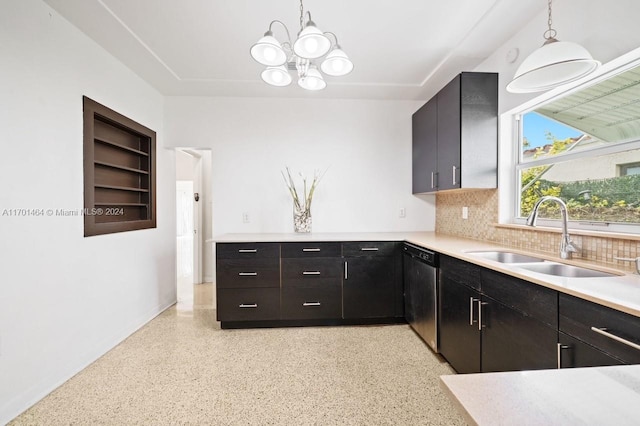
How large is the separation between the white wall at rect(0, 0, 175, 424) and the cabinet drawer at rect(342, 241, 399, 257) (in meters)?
2.10

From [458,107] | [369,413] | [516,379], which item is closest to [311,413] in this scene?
[369,413]

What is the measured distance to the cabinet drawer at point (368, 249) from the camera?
291 cm

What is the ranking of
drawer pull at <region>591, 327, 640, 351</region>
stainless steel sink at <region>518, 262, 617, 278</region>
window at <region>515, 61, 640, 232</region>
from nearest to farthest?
drawer pull at <region>591, 327, 640, 351</region> → stainless steel sink at <region>518, 262, 617, 278</region> → window at <region>515, 61, 640, 232</region>

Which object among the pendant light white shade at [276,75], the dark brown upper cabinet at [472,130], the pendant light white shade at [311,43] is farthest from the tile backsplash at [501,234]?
the pendant light white shade at [276,75]

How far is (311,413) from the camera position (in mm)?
1702

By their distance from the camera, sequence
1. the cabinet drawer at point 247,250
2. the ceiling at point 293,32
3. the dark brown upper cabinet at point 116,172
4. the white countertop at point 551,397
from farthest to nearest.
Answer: the cabinet drawer at point 247,250, the dark brown upper cabinet at point 116,172, the ceiling at point 293,32, the white countertop at point 551,397

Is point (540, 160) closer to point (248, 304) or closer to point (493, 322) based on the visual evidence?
point (493, 322)

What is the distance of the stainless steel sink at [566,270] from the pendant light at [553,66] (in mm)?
1001

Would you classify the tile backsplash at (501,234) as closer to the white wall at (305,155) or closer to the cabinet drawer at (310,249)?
the white wall at (305,155)

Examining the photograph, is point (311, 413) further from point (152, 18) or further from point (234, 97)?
point (234, 97)

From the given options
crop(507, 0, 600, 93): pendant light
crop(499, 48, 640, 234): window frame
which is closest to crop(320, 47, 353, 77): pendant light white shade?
crop(507, 0, 600, 93): pendant light

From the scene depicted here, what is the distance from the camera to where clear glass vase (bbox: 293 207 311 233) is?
130 inches

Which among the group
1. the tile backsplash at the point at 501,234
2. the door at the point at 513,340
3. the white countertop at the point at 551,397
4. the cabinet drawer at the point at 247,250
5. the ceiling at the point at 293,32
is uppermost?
the ceiling at the point at 293,32

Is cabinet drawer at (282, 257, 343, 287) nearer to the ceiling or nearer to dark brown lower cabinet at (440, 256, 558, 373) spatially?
dark brown lower cabinet at (440, 256, 558, 373)
